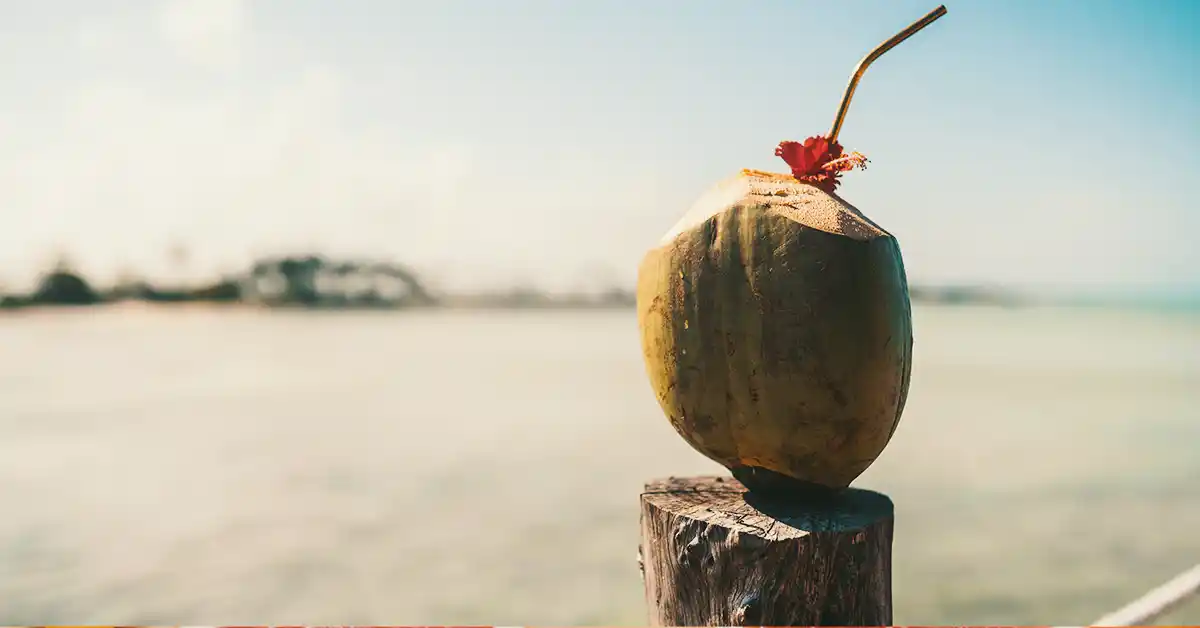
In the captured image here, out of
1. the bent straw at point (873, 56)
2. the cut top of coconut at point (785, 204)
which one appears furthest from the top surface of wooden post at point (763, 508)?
the bent straw at point (873, 56)

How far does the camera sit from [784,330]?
93.5 inches

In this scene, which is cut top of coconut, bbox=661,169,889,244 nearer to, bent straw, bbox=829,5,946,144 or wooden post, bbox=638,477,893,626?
bent straw, bbox=829,5,946,144

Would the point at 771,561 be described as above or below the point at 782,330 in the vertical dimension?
below

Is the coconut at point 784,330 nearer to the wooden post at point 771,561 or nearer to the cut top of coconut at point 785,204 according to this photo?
the cut top of coconut at point 785,204

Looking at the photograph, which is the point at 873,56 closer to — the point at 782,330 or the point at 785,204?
the point at 785,204

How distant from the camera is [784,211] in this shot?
96.1 inches

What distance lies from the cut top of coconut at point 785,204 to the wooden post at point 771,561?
76 centimetres

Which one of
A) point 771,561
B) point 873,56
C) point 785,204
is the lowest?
point 771,561

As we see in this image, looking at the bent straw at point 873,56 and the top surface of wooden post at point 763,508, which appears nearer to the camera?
the top surface of wooden post at point 763,508

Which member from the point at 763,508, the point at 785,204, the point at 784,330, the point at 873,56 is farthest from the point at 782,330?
the point at 873,56

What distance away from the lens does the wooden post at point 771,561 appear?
2.39 m

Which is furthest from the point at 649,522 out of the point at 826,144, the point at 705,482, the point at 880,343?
the point at 826,144

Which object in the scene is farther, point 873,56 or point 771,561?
point 873,56

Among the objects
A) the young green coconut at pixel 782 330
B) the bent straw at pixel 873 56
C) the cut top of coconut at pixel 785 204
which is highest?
the bent straw at pixel 873 56
